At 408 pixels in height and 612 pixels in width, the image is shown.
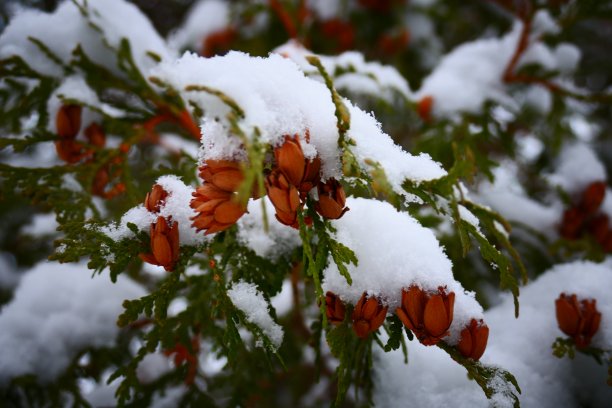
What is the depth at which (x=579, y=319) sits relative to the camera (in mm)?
1223

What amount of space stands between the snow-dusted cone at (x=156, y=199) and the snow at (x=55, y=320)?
111 cm

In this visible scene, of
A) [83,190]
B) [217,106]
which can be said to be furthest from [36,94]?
[217,106]

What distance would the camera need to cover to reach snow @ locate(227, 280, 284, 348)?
106 centimetres

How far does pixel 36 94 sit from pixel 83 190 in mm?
474

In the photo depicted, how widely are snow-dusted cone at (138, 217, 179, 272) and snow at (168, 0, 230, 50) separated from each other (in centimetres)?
223

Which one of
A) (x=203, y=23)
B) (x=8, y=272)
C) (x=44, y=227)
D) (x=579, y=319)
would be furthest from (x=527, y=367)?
(x=8, y=272)

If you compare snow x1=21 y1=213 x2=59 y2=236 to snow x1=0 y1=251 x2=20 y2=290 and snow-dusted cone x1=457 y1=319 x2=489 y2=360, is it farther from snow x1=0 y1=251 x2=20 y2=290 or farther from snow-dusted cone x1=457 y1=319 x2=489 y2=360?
snow-dusted cone x1=457 y1=319 x2=489 y2=360

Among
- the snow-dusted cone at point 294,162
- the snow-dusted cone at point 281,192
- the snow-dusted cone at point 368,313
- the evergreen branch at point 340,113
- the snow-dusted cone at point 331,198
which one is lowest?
the snow-dusted cone at point 368,313

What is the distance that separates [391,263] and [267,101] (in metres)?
0.49

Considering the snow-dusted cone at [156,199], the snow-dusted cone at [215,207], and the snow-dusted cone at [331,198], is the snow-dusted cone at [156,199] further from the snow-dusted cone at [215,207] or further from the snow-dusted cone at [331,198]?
the snow-dusted cone at [331,198]

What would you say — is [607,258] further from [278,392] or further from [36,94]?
[36,94]

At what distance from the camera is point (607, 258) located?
1.81m

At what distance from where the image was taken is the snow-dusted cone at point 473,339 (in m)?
1.00

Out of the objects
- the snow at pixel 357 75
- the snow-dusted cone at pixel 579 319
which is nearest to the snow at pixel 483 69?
the snow at pixel 357 75
